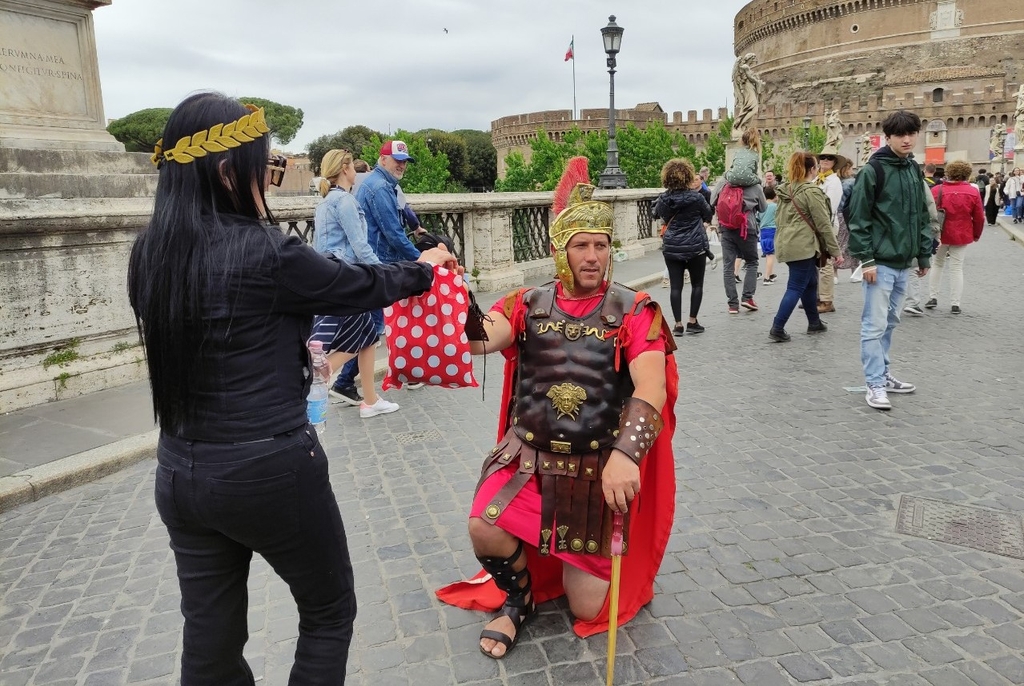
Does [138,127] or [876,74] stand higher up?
[876,74]

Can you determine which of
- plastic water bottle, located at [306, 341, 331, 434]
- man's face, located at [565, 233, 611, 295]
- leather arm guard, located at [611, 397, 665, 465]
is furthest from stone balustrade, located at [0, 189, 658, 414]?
leather arm guard, located at [611, 397, 665, 465]

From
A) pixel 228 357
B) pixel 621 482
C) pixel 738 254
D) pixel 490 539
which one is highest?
pixel 228 357

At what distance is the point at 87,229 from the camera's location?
6.52 meters

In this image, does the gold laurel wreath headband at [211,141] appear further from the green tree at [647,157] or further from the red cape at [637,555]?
the green tree at [647,157]

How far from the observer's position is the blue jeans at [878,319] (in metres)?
5.98

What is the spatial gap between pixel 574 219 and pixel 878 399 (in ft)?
13.3

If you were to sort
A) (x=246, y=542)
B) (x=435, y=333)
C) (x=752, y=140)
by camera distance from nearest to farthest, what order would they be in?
(x=246, y=542) → (x=435, y=333) → (x=752, y=140)

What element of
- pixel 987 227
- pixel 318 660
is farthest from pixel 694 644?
pixel 987 227

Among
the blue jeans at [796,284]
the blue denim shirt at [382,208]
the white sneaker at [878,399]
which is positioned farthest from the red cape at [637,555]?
the blue jeans at [796,284]

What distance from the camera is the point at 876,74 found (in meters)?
66.2

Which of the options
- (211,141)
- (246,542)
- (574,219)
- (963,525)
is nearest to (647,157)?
(963,525)

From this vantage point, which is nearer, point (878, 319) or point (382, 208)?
point (878, 319)

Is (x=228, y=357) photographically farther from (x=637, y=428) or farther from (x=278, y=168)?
(x=637, y=428)

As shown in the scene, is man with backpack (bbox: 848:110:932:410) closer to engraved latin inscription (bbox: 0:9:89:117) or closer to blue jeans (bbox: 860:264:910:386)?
blue jeans (bbox: 860:264:910:386)
